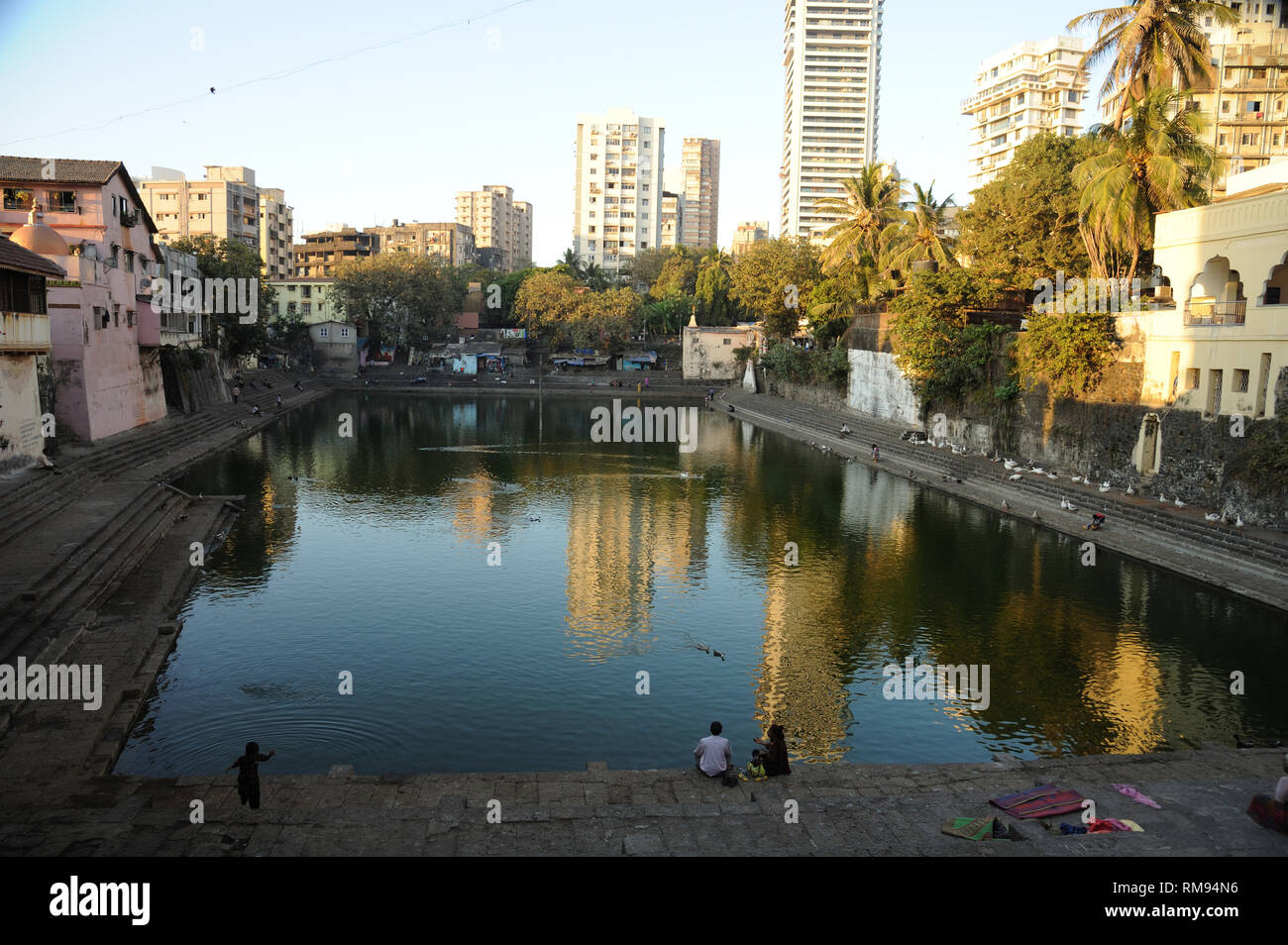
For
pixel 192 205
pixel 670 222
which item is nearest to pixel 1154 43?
pixel 192 205

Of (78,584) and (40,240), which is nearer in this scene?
(78,584)

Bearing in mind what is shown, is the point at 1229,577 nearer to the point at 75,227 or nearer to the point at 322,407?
the point at 75,227

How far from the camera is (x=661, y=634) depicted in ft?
65.9

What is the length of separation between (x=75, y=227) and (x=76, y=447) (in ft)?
36.5

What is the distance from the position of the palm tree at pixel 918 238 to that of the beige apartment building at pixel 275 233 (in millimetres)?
74384

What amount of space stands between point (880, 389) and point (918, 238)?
9.67 m

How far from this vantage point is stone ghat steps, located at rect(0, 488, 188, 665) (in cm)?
1673

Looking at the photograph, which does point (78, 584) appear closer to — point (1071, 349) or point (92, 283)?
point (92, 283)

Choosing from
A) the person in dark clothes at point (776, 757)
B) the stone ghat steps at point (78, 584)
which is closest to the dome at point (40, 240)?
the stone ghat steps at point (78, 584)

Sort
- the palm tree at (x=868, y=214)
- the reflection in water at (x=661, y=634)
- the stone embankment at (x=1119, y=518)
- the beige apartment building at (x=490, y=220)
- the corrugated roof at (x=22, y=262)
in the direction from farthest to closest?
the beige apartment building at (x=490, y=220)
the palm tree at (x=868, y=214)
the corrugated roof at (x=22, y=262)
the stone embankment at (x=1119, y=518)
the reflection in water at (x=661, y=634)

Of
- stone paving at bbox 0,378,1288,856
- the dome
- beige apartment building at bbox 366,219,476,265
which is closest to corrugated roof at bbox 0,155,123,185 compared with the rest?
the dome

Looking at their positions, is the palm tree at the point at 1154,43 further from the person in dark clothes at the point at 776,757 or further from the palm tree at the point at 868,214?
the person in dark clothes at the point at 776,757

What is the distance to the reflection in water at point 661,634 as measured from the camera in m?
15.1
